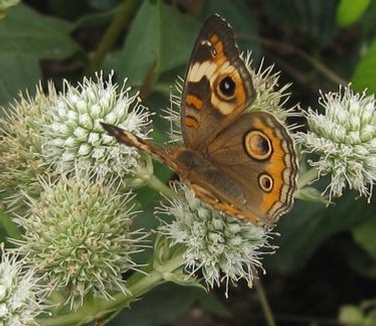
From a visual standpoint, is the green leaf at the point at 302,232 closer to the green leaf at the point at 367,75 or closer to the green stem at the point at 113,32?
the green leaf at the point at 367,75

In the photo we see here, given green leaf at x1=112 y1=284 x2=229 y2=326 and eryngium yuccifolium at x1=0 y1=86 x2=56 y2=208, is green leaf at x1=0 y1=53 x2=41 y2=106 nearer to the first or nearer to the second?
eryngium yuccifolium at x1=0 y1=86 x2=56 y2=208

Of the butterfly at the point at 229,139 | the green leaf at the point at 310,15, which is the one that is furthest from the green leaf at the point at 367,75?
the green leaf at the point at 310,15

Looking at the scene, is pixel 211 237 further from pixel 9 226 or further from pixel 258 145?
pixel 9 226

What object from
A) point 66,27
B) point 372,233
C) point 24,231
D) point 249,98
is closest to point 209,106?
point 249,98

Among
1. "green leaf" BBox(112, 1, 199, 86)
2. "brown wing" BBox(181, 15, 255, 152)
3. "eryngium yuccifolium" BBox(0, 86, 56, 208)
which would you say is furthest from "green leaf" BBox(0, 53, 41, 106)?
"brown wing" BBox(181, 15, 255, 152)

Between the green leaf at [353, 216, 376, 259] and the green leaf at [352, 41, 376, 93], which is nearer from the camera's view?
the green leaf at [352, 41, 376, 93]

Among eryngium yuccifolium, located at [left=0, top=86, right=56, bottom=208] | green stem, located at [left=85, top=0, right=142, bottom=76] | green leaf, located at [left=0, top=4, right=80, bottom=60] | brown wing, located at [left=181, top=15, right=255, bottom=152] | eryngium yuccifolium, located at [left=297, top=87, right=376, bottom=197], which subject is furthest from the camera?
green stem, located at [left=85, top=0, right=142, bottom=76]

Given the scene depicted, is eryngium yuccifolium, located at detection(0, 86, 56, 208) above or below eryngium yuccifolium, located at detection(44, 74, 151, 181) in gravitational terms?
below

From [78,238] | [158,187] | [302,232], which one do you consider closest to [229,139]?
[158,187]
